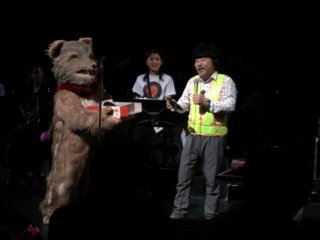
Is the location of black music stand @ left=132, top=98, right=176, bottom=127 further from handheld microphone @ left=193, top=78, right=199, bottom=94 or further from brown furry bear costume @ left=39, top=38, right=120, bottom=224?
brown furry bear costume @ left=39, top=38, right=120, bottom=224

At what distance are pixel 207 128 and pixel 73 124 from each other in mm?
1228

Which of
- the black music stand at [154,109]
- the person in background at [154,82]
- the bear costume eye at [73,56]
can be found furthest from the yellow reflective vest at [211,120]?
the person in background at [154,82]

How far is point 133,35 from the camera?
286 inches

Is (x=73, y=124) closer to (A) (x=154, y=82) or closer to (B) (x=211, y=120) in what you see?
(B) (x=211, y=120)

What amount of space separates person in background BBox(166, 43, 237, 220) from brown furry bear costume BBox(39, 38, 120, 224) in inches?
30.4

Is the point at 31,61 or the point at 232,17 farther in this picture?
the point at 31,61

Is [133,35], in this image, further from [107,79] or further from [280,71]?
[280,71]

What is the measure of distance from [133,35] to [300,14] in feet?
7.08

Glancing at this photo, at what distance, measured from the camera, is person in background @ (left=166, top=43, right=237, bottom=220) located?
4988 mm

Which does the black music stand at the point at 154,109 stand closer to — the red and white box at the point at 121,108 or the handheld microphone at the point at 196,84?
the handheld microphone at the point at 196,84

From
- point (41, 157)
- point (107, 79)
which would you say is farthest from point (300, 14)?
point (41, 157)

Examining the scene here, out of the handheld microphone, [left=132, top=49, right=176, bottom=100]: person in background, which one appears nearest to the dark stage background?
[left=132, top=49, right=176, bottom=100]: person in background

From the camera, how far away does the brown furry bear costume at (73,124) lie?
14.9ft

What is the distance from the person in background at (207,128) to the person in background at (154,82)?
1604 millimetres
